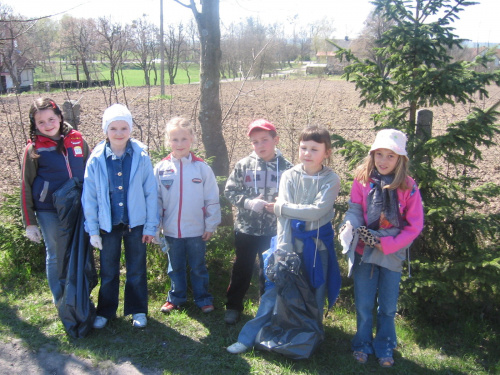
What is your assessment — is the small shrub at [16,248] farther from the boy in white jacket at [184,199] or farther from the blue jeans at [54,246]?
the boy in white jacket at [184,199]

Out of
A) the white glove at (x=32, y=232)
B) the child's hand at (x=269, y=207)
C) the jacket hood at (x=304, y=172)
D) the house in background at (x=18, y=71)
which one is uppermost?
the house in background at (x=18, y=71)

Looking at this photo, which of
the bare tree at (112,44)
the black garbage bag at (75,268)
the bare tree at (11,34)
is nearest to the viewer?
the black garbage bag at (75,268)

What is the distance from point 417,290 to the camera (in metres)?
3.68

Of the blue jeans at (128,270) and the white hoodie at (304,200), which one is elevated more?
the white hoodie at (304,200)

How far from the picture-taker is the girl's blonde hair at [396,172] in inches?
121

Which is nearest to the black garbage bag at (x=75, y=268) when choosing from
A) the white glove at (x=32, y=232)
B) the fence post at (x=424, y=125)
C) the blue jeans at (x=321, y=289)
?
the white glove at (x=32, y=232)

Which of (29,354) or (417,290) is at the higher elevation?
(417,290)

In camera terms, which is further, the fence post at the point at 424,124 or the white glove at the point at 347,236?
the fence post at the point at 424,124

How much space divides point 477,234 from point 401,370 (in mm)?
1410

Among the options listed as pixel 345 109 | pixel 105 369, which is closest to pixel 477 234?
pixel 105 369

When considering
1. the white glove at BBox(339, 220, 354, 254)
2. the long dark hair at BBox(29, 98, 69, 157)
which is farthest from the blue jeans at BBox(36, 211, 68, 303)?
the white glove at BBox(339, 220, 354, 254)

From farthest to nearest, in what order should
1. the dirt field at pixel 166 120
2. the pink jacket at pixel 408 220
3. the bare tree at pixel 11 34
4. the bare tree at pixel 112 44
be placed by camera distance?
the bare tree at pixel 112 44, the bare tree at pixel 11 34, the dirt field at pixel 166 120, the pink jacket at pixel 408 220

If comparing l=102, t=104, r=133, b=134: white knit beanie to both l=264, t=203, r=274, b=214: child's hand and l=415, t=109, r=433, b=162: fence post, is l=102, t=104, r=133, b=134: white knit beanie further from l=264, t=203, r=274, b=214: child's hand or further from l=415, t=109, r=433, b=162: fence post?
l=415, t=109, r=433, b=162: fence post

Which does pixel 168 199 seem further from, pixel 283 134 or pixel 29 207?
pixel 283 134
